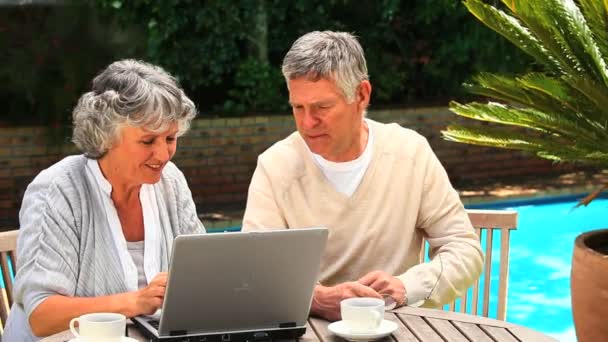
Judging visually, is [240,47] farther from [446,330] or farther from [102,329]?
[102,329]

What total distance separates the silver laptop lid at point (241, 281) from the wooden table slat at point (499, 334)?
18.2 inches

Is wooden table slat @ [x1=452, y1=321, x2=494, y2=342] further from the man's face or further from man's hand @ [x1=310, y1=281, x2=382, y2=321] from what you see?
the man's face

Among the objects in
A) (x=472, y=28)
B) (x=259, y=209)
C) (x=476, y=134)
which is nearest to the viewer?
(x=259, y=209)

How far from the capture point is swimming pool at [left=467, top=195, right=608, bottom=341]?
7348 mm

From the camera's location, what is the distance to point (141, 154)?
2.84 m

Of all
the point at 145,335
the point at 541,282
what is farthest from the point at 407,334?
the point at 541,282

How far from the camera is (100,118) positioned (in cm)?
280

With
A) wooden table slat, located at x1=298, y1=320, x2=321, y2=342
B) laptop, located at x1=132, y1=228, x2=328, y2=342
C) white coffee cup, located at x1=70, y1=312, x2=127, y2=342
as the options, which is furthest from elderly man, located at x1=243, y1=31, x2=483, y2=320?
Result: white coffee cup, located at x1=70, y1=312, x2=127, y2=342

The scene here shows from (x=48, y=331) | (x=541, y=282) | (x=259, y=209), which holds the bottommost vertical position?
(x=541, y=282)

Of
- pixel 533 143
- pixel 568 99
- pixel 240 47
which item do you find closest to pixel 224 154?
pixel 240 47

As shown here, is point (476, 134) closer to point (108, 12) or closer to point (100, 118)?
point (100, 118)

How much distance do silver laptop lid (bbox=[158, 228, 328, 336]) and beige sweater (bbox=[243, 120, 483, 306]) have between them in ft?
2.22

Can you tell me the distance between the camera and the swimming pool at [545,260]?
735 centimetres

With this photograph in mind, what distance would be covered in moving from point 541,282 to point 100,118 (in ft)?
19.5
